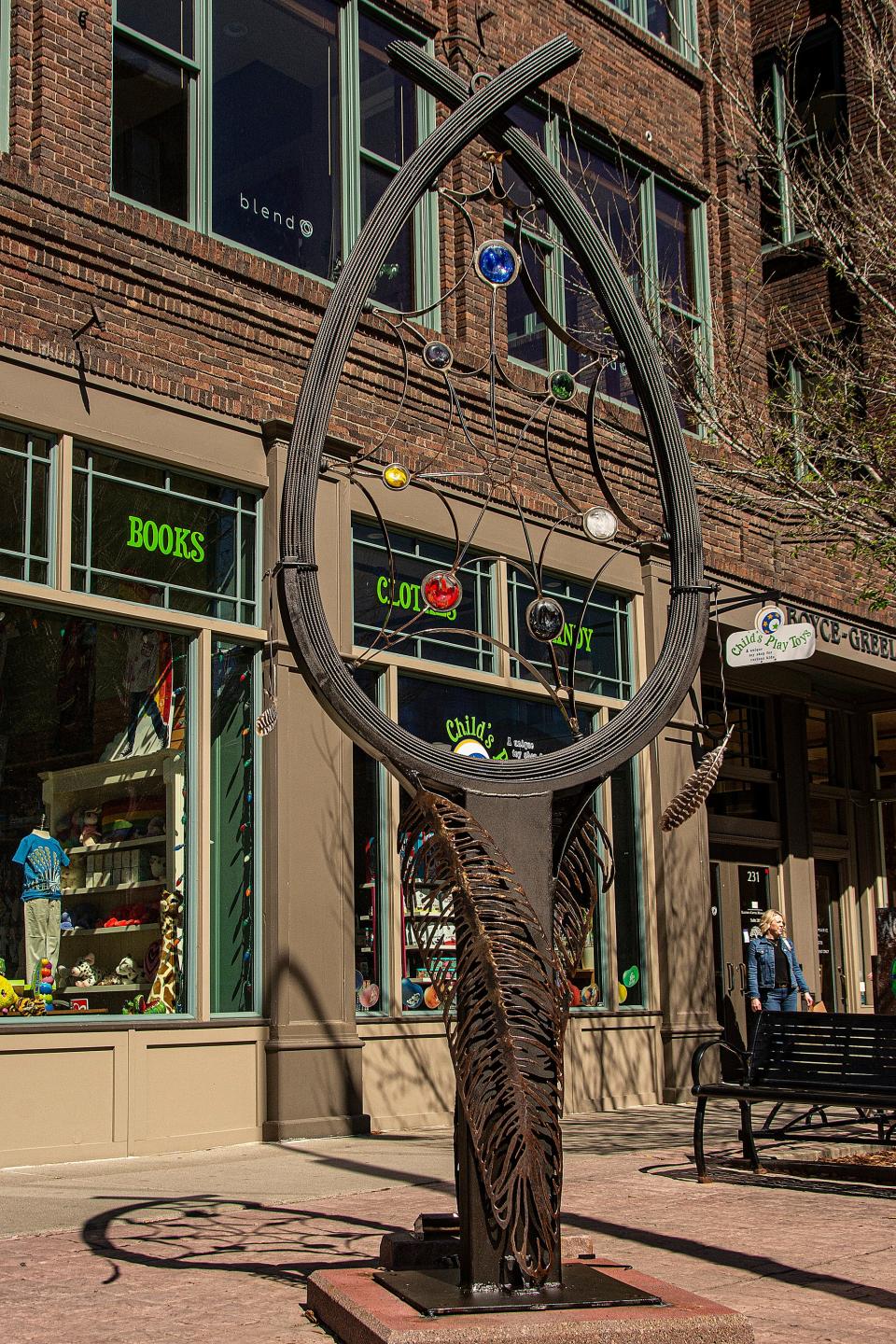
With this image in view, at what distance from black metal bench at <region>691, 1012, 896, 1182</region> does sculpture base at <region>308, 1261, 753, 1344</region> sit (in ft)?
12.3

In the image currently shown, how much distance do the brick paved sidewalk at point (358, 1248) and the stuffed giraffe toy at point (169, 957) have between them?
3.97 ft

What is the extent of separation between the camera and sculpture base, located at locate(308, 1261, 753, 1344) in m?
4.23

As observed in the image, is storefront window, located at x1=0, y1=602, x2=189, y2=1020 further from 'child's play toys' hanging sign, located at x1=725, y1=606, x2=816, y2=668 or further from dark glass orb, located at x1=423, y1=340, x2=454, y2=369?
'child's play toys' hanging sign, located at x1=725, y1=606, x2=816, y2=668

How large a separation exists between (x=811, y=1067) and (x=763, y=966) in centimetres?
537

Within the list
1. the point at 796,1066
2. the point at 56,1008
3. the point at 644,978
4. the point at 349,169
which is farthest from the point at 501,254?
the point at 644,978

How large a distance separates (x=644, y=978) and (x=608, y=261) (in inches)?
353

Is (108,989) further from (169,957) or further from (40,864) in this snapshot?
(40,864)

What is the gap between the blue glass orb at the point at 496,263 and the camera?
570 cm

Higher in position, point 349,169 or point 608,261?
point 349,169

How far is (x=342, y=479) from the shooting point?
11.5 meters

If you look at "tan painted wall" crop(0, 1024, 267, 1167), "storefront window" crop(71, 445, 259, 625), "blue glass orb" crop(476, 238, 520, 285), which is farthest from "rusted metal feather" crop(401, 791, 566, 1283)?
"storefront window" crop(71, 445, 259, 625)

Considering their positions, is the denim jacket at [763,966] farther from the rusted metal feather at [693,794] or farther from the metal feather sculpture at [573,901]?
the metal feather sculpture at [573,901]

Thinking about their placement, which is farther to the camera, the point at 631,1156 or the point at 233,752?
the point at 233,752

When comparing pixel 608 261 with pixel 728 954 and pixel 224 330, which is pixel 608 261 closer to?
pixel 224 330
